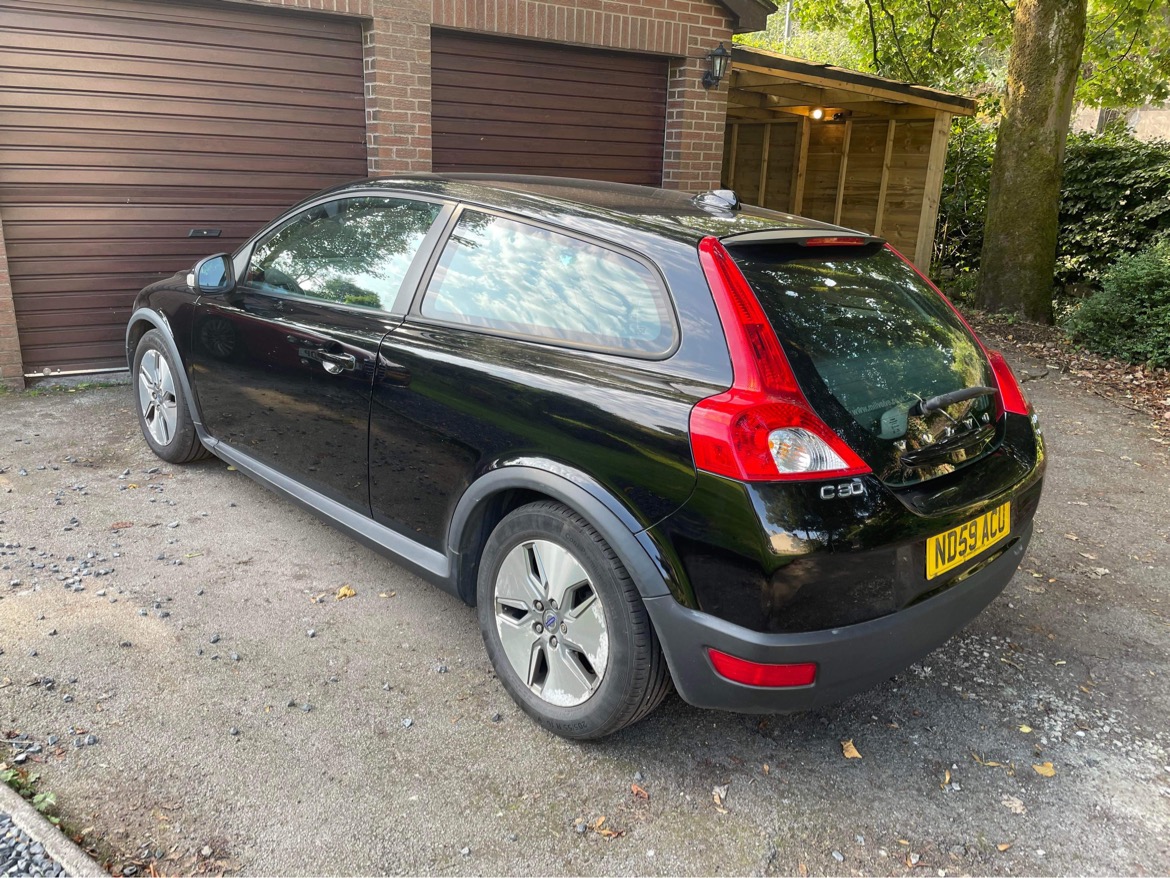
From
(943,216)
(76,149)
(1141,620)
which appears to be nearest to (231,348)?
(76,149)

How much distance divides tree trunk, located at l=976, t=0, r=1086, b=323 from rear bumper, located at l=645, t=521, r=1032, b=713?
8278mm

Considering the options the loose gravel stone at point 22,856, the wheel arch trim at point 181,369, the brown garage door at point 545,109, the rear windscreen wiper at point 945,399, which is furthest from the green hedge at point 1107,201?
the loose gravel stone at point 22,856

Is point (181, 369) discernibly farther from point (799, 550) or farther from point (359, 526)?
point (799, 550)

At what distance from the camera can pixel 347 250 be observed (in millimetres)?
3520

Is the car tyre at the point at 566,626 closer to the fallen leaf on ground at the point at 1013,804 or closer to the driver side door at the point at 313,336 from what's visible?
the driver side door at the point at 313,336

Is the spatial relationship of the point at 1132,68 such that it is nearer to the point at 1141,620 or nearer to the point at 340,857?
the point at 1141,620

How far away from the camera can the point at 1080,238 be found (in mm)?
10664

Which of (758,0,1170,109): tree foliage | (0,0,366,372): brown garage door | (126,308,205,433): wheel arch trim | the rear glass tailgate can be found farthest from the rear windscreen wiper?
(758,0,1170,109): tree foliage

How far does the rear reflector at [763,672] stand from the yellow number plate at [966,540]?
48cm

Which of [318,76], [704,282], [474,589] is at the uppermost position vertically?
[318,76]

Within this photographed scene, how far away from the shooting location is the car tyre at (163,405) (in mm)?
4484

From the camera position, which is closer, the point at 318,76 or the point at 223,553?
the point at 223,553

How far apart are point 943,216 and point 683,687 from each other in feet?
41.0

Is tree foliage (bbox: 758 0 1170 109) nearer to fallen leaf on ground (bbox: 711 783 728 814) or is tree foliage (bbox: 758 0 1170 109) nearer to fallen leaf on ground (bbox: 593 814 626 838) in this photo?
fallen leaf on ground (bbox: 711 783 728 814)
